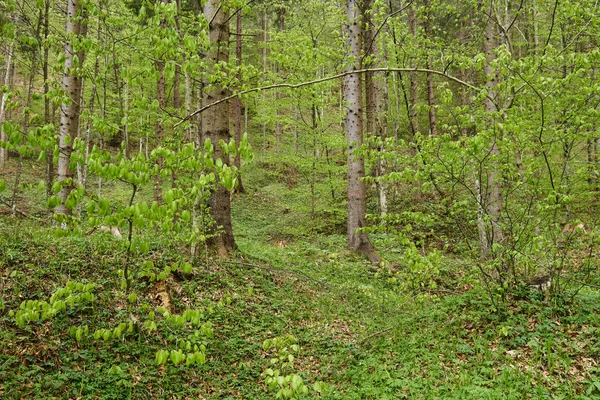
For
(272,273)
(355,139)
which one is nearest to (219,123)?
(272,273)

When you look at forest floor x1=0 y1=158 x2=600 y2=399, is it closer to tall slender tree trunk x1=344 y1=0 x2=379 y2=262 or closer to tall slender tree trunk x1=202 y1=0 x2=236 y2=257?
tall slender tree trunk x1=202 y1=0 x2=236 y2=257

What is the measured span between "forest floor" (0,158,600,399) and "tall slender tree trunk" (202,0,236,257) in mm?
603

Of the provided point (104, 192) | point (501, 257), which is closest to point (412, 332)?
point (501, 257)

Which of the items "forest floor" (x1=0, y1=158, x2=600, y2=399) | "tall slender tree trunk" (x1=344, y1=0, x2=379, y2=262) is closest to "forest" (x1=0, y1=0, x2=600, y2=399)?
"forest floor" (x1=0, y1=158, x2=600, y2=399)

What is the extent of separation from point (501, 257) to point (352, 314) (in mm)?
2773

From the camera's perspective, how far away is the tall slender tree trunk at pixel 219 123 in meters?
7.12

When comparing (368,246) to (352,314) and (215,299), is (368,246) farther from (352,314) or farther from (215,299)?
(215,299)

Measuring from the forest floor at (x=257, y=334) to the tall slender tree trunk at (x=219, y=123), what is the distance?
0.60 m

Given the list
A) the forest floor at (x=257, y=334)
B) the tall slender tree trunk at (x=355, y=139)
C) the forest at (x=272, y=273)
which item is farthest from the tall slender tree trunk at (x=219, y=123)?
the tall slender tree trunk at (x=355, y=139)

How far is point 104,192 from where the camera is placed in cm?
1962

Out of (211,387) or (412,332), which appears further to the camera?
(412,332)

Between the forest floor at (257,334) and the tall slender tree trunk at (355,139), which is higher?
the tall slender tree trunk at (355,139)

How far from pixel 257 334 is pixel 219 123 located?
12.8ft

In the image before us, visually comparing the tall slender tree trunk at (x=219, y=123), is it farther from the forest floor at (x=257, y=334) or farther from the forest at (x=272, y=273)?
the forest floor at (x=257, y=334)
